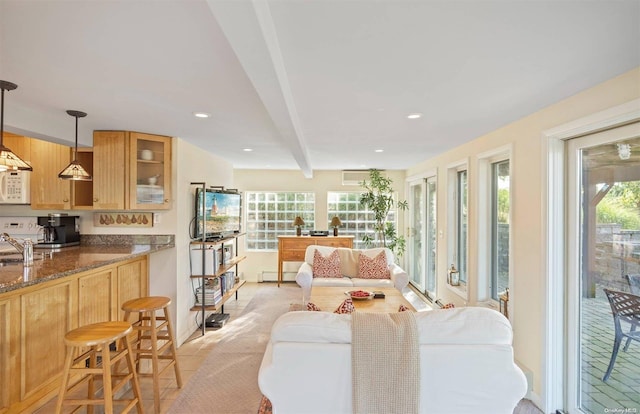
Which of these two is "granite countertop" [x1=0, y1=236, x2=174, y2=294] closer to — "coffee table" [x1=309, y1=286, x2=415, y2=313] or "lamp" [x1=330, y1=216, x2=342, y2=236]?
"coffee table" [x1=309, y1=286, x2=415, y2=313]

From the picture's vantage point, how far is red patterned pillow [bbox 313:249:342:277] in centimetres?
466

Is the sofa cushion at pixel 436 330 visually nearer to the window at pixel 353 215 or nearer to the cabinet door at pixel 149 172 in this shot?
the cabinet door at pixel 149 172

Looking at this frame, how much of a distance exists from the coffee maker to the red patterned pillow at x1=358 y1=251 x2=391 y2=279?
3569 millimetres

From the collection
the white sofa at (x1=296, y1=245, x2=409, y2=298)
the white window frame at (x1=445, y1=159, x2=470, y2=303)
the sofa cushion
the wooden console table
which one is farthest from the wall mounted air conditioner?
the sofa cushion

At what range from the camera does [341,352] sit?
59.9 inches

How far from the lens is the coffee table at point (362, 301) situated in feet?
9.98

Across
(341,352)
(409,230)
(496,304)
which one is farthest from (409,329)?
(409,230)

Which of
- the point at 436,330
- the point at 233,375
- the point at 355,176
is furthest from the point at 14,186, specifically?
the point at 355,176

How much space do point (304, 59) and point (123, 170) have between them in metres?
2.60

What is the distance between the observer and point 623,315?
6.37 ft

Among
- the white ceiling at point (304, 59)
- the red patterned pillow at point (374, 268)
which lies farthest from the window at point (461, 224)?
the white ceiling at point (304, 59)

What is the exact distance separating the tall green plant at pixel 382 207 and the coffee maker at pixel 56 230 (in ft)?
14.0

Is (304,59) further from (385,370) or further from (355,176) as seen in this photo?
(355,176)

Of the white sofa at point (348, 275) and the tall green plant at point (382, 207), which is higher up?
the tall green plant at point (382, 207)
